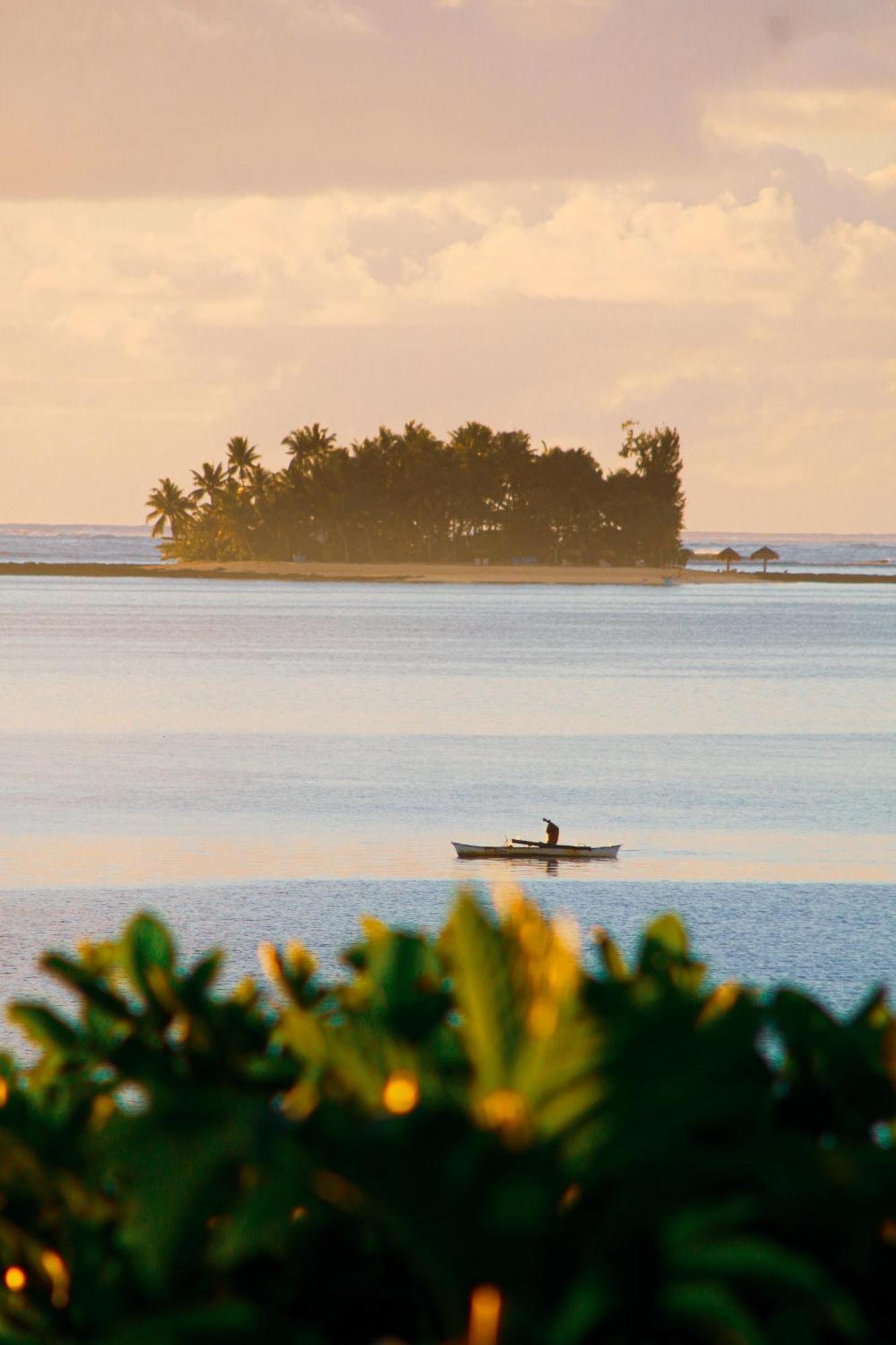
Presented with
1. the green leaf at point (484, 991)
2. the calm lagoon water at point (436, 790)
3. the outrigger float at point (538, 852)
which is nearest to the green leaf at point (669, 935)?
the green leaf at point (484, 991)

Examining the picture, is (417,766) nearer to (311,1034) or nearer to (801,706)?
(801,706)

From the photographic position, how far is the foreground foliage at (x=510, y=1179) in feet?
7.63

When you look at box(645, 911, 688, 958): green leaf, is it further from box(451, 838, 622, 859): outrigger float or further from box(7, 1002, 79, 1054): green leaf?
box(451, 838, 622, 859): outrigger float

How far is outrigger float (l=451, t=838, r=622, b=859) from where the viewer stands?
3597 centimetres

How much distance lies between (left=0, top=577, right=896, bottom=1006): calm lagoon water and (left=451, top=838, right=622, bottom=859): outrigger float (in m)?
0.43

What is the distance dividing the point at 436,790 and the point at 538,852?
11.5 m

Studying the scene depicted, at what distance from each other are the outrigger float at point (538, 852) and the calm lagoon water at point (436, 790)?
431 millimetres

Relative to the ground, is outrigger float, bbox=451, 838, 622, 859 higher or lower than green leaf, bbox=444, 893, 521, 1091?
lower

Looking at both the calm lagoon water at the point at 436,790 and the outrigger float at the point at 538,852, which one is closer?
the calm lagoon water at the point at 436,790

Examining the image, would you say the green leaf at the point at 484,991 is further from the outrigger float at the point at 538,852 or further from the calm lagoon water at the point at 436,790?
the outrigger float at the point at 538,852

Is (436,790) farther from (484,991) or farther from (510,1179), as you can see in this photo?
(510,1179)

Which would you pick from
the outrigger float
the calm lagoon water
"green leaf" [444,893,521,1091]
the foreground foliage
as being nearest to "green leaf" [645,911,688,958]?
the foreground foliage

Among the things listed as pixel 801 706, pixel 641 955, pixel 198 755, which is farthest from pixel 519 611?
pixel 641 955

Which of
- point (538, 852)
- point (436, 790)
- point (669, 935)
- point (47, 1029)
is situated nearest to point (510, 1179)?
point (669, 935)
